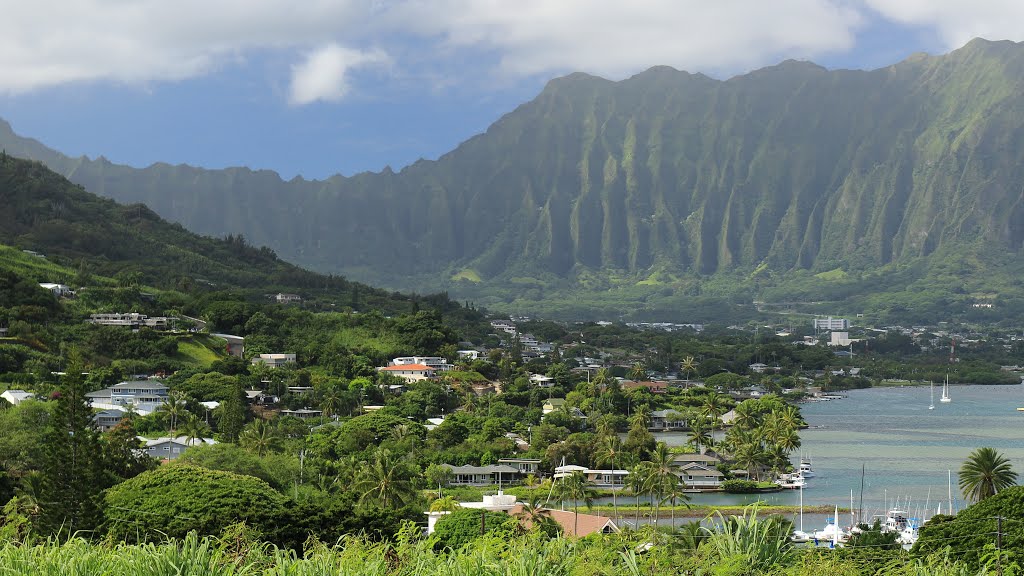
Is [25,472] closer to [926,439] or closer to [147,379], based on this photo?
[147,379]

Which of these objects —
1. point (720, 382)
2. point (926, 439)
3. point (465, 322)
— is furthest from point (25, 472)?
point (465, 322)

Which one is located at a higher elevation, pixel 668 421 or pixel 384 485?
pixel 384 485

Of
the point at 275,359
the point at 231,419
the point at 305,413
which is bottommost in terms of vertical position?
the point at 305,413

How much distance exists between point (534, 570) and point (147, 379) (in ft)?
174

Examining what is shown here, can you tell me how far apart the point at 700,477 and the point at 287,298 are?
58.5 m

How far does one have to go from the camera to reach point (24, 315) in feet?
225

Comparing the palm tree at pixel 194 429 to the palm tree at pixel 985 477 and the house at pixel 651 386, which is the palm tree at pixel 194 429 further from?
the house at pixel 651 386

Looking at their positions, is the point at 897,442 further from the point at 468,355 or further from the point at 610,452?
the point at 468,355

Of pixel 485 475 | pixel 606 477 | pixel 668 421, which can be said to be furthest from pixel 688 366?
pixel 485 475

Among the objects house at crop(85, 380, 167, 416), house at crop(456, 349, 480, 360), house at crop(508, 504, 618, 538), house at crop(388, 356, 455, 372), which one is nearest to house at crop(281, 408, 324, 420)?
house at crop(85, 380, 167, 416)

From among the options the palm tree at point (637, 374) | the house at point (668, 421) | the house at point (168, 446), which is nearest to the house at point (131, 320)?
the house at point (168, 446)

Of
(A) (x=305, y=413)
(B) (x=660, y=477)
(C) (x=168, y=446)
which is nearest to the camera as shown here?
(B) (x=660, y=477)

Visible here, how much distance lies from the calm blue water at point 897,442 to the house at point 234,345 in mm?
26561

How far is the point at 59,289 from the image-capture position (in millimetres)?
80000
